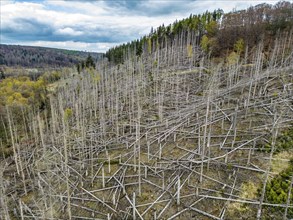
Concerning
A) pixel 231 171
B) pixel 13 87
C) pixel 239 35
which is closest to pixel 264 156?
pixel 231 171

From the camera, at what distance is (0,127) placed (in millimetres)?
23422

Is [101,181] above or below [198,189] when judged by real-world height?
below

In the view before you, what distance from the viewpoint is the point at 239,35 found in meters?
34.2

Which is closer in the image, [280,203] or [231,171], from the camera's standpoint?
[280,203]

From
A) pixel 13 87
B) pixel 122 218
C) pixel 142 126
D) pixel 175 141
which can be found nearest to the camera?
pixel 122 218

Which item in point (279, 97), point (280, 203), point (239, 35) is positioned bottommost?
point (280, 203)

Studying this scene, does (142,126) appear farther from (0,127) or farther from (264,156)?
(0,127)

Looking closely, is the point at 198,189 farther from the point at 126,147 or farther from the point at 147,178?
the point at 126,147

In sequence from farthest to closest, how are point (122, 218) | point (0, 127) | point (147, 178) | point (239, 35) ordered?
point (239, 35) → point (0, 127) → point (147, 178) → point (122, 218)

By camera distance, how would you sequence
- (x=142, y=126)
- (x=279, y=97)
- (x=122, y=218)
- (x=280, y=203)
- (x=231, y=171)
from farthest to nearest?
1. (x=142, y=126)
2. (x=279, y=97)
3. (x=231, y=171)
4. (x=122, y=218)
5. (x=280, y=203)

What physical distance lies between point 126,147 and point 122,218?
5627 mm

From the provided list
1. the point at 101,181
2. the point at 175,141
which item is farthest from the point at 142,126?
the point at 101,181

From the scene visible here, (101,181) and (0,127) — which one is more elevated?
(101,181)

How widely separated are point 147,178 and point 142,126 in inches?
231
